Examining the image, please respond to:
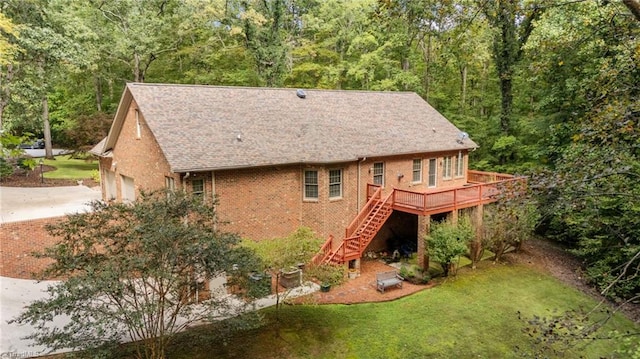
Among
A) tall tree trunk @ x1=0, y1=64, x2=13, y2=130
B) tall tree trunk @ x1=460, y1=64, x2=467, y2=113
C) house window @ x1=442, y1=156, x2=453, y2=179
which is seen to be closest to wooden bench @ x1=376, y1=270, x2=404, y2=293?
house window @ x1=442, y1=156, x2=453, y2=179

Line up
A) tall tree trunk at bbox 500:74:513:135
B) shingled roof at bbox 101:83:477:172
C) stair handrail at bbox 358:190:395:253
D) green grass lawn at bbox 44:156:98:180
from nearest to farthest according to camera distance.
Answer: shingled roof at bbox 101:83:477:172 < stair handrail at bbox 358:190:395:253 < green grass lawn at bbox 44:156:98:180 < tall tree trunk at bbox 500:74:513:135

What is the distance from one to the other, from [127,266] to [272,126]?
32.5 ft

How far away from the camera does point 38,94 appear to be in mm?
24047

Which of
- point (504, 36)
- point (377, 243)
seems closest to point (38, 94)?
point (377, 243)

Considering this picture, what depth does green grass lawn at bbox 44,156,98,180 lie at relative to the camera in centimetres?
2612

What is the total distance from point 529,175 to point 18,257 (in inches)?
664

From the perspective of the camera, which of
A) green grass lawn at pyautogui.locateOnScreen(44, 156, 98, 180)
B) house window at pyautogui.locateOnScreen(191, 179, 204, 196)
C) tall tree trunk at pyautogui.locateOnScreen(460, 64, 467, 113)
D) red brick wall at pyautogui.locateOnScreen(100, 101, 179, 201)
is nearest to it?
house window at pyautogui.locateOnScreen(191, 179, 204, 196)

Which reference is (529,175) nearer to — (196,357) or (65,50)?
(196,357)

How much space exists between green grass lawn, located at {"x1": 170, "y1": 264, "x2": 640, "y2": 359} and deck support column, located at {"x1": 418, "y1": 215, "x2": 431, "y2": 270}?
1288 mm

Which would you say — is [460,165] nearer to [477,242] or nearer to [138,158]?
[477,242]

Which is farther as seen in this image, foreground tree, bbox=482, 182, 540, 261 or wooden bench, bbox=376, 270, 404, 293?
foreground tree, bbox=482, 182, 540, 261

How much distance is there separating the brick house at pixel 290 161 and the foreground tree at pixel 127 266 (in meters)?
4.17

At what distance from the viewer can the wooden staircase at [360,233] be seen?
53.5 feet

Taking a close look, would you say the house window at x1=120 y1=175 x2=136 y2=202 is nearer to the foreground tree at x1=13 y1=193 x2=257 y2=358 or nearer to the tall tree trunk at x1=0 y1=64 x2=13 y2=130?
the foreground tree at x1=13 y1=193 x2=257 y2=358
